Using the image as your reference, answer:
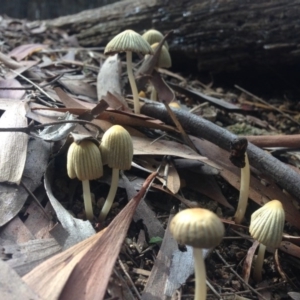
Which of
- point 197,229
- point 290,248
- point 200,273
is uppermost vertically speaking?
point 197,229

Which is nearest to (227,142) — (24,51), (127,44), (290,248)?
(290,248)

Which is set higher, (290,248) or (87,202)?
(87,202)

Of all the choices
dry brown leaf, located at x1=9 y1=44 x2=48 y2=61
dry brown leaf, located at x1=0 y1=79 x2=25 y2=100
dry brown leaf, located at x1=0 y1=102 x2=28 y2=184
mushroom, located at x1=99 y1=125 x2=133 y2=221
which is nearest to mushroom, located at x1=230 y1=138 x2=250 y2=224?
mushroom, located at x1=99 y1=125 x2=133 y2=221

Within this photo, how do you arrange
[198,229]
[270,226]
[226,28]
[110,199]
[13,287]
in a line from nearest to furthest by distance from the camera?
[198,229] < [13,287] < [270,226] < [110,199] < [226,28]

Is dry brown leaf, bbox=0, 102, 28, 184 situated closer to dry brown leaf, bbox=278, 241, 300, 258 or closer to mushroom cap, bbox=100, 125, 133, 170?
mushroom cap, bbox=100, 125, 133, 170

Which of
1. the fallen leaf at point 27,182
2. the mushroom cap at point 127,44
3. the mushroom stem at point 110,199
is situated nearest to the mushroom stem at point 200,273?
the mushroom stem at point 110,199

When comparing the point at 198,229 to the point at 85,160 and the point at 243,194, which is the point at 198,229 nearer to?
the point at 85,160

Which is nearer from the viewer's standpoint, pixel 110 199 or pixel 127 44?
pixel 110 199

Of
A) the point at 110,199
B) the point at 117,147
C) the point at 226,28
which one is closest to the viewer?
the point at 117,147
